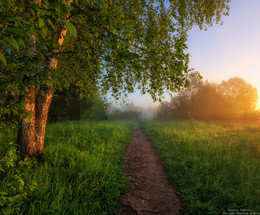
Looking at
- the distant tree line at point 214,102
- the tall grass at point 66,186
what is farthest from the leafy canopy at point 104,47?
the distant tree line at point 214,102

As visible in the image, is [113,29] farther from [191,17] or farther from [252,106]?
[252,106]

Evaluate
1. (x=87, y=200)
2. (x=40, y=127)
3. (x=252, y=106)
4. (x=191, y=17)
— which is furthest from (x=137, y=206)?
(x=252, y=106)

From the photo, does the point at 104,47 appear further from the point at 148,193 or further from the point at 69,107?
the point at 69,107

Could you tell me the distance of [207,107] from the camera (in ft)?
78.6

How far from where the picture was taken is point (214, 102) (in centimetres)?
2367

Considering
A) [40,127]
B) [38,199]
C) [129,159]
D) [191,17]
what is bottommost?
[129,159]

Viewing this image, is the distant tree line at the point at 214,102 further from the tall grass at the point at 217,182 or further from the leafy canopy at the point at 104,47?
the leafy canopy at the point at 104,47

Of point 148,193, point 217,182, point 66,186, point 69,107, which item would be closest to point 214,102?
point 217,182

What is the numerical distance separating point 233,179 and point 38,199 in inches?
235

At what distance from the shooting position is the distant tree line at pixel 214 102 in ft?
74.3

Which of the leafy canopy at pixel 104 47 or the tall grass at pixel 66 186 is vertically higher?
the leafy canopy at pixel 104 47

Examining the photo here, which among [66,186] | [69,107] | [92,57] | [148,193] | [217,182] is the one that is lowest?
[148,193]

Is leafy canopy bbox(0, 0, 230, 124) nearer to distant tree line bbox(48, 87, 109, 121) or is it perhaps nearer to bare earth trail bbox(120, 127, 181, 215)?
bare earth trail bbox(120, 127, 181, 215)

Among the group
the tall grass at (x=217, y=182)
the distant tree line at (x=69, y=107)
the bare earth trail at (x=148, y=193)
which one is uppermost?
the distant tree line at (x=69, y=107)
